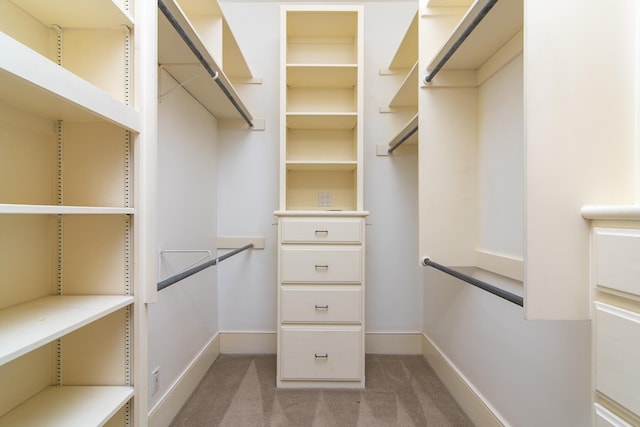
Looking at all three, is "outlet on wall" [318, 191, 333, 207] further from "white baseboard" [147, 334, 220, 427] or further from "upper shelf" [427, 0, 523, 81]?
"white baseboard" [147, 334, 220, 427]

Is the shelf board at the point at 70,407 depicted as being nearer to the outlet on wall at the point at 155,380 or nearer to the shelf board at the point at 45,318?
the shelf board at the point at 45,318

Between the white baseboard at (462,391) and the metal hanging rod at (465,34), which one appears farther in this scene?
the white baseboard at (462,391)

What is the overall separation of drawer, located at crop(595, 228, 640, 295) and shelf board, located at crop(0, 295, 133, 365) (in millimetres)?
1195

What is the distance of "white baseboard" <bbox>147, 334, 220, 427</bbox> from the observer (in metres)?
1.37

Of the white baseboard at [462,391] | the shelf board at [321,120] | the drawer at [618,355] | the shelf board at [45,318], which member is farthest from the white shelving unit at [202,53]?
the white baseboard at [462,391]

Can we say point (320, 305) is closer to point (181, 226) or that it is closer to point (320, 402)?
point (320, 402)

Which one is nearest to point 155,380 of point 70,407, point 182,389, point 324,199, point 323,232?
point 182,389

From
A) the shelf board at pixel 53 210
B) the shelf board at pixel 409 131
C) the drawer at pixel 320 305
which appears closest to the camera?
the shelf board at pixel 53 210

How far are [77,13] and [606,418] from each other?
163cm

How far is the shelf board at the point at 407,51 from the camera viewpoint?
5.79 ft

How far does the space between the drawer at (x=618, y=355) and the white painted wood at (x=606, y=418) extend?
37mm

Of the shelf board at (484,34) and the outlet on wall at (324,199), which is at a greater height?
the shelf board at (484,34)

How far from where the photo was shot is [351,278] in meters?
1.75

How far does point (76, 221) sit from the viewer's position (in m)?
0.90
